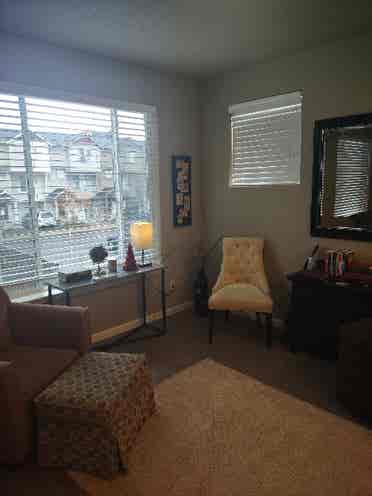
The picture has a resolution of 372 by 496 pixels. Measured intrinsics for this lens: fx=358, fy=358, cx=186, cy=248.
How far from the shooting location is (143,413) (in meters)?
2.21

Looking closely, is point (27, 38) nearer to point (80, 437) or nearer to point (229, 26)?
point (229, 26)

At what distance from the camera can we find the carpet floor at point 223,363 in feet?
6.00

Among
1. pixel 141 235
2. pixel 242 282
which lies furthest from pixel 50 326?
pixel 242 282

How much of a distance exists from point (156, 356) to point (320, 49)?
9.88 feet

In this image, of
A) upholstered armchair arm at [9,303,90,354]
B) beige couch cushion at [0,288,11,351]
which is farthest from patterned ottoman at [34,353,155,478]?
beige couch cushion at [0,288,11,351]

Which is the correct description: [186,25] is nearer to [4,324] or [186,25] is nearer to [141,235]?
[141,235]

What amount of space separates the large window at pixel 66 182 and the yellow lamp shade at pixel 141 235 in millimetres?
314

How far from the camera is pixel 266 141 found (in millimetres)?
3611

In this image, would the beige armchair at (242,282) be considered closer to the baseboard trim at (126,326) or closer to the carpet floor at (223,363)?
the carpet floor at (223,363)

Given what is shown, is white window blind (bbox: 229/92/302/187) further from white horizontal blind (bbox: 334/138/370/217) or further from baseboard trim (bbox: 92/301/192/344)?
baseboard trim (bbox: 92/301/192/344)

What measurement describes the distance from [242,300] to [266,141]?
162 cm

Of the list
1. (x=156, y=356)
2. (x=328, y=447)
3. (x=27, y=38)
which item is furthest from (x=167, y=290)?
(x=27, y=38)

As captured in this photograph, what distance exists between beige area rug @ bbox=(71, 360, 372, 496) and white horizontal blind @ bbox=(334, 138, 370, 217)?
1646 millimetres

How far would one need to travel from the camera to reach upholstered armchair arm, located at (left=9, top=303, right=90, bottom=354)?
2.33 m
